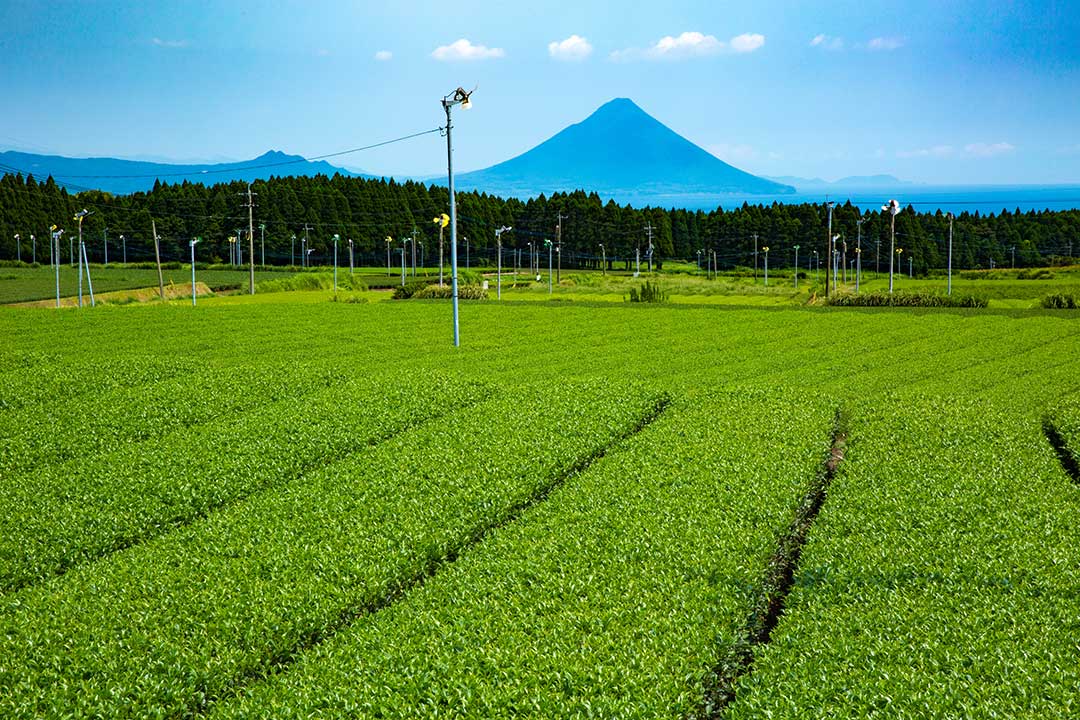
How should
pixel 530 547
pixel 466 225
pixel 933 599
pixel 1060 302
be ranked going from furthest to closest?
pixel 466 225 → pixel 1060 302 → pixel 530 547 → pixel 933 599

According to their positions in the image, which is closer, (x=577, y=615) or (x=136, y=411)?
(x=577, y=615)

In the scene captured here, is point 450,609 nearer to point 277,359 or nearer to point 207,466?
point 207,466

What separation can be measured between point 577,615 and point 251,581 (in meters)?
4.48

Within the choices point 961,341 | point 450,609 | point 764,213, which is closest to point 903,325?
point 961,341

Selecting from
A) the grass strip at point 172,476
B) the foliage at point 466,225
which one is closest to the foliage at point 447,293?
the grass strip at point 172,476

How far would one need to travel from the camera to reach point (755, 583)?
11.6 m

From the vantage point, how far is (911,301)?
212 ft

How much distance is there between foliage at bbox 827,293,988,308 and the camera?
63656 millimetres

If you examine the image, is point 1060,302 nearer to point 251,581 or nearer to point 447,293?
point 447,293

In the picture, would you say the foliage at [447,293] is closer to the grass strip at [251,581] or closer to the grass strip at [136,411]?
the grass strip at [136,411]

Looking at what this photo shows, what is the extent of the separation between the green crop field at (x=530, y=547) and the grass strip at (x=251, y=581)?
0.16 ft

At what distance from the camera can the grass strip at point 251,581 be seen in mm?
9586

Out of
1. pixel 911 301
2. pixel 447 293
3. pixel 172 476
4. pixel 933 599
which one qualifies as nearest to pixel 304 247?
pixel 447 293

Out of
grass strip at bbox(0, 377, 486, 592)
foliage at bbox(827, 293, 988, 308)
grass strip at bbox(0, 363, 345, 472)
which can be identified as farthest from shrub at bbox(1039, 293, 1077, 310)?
grass strip at bbox(0, 363, 345, 472)
